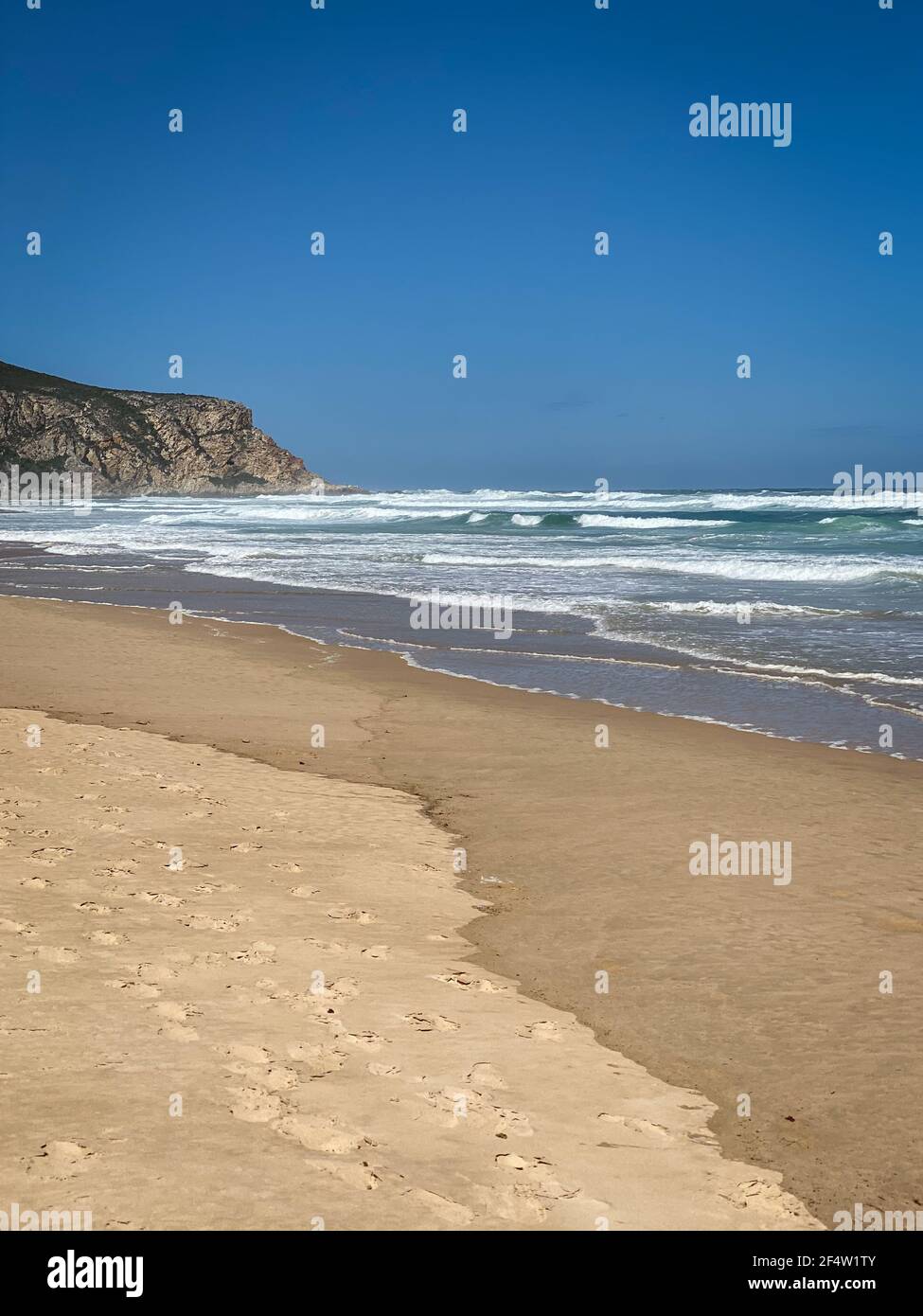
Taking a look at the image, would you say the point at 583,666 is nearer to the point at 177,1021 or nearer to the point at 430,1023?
the point at 430,1023

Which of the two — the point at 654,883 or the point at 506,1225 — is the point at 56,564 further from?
the point at 506,1225

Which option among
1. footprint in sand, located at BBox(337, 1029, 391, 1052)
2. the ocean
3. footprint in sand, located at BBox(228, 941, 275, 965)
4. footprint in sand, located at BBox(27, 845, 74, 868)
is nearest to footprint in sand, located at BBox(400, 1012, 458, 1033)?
footprint in sand, located at BBox(337, 1029, 391, 1052)

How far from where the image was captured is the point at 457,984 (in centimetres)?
434

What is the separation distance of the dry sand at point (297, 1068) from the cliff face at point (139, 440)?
373 ft

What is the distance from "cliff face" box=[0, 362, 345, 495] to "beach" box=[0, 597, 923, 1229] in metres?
113

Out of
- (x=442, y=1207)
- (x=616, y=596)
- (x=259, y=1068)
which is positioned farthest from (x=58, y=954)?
(x=616, y=596)

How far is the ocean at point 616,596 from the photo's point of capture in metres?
11.0

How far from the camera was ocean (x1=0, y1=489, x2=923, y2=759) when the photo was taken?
36.2ft

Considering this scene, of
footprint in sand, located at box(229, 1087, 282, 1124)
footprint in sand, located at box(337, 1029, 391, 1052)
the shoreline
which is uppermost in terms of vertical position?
the shoreline

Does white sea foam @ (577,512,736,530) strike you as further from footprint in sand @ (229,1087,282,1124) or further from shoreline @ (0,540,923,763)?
footprint in sand @ (229,1087,282,1124)

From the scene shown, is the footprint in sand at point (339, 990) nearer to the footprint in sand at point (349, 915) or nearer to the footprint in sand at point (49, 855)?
the footprint in sand at point (349, 915)

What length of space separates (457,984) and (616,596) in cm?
1620

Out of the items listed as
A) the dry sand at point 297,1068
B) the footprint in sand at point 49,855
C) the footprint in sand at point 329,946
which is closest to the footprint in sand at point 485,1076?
the dry sand at point 297,1068
